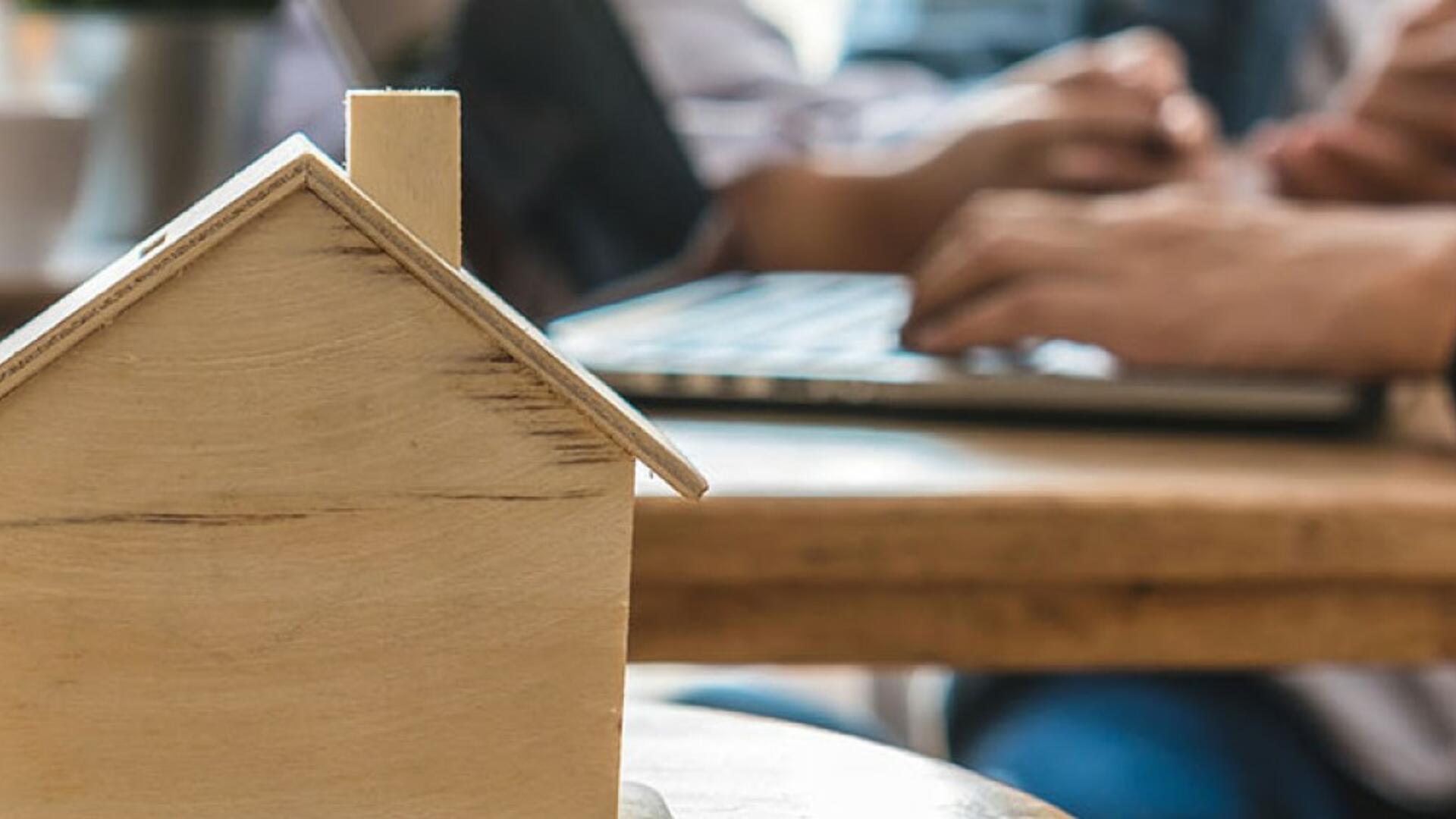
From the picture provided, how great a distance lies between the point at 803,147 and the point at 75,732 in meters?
1.27

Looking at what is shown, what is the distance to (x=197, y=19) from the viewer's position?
125 cm

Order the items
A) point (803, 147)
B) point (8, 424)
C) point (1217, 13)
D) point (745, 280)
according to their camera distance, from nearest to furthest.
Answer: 1. point (8, 424)
2. point (745, 280)
3. point (803, 147)
4. point (1217, 13)

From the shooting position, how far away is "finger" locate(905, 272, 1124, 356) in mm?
771

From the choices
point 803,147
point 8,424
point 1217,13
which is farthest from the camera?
point 1217,13

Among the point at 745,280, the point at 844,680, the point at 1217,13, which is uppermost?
the point at 1217,13

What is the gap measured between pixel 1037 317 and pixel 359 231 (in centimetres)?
50

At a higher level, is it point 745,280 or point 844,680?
point 745,280

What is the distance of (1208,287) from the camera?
0.77 m

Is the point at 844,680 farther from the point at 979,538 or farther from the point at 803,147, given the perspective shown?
the point at 979,538

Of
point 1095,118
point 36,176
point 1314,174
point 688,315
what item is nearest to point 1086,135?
point 1095,118

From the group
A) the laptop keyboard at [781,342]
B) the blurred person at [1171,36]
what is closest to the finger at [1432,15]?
the laptop keyboard at [781,342]

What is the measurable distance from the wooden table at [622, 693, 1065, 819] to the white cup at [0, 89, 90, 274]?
72 centimetres

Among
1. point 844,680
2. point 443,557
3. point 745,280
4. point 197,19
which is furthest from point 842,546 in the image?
point 844,680

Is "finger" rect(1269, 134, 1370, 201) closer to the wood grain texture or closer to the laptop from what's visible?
the laptop
